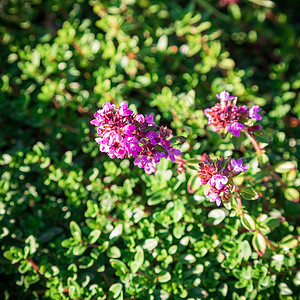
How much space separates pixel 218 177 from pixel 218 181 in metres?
0.02

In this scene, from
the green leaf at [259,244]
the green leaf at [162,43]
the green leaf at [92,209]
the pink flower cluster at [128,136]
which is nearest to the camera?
the pink flower cluster at [128,136]

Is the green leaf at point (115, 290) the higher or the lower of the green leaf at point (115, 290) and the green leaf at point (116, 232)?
the lower

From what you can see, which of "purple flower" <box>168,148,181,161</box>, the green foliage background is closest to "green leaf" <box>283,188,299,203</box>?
the green foliage background

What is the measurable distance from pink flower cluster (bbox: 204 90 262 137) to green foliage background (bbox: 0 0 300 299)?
1.01 feet

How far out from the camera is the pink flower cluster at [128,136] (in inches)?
56.6

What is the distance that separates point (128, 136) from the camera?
1.44 metres

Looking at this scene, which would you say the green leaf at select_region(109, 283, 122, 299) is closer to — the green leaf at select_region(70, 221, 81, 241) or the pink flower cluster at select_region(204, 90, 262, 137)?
the green leaf at select_region(70, 221, 81, 241)

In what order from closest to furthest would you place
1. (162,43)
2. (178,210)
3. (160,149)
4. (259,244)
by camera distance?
(160,149), (259,244), (178,210), (162,43)

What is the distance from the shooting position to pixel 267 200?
6.89 ft

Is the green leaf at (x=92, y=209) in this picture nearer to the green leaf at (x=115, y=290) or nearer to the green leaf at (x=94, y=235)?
the green leaf at (x=94, y=235)

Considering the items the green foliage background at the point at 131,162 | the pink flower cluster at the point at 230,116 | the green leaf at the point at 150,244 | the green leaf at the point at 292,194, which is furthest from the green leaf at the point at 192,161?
the green leaf at the point at 292,194

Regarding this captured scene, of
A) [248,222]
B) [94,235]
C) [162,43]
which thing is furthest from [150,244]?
[162,43]

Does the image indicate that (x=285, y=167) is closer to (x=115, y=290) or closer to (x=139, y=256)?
(x=139, y=256)

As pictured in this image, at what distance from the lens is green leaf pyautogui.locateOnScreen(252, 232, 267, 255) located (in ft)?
5.62
